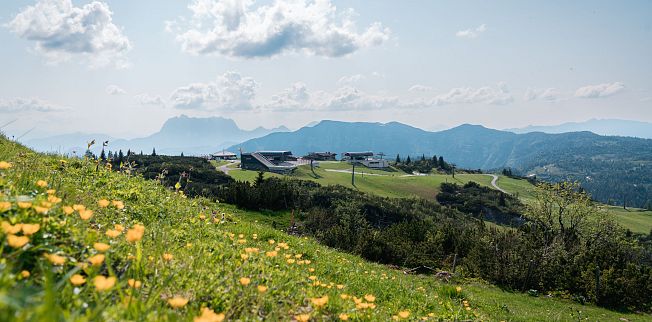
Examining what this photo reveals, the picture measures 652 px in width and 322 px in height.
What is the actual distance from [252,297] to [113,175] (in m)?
8.00

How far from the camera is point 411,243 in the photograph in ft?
79.8

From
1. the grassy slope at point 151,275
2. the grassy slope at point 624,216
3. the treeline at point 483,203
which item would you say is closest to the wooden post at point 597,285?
the grassy slope at point 151,275

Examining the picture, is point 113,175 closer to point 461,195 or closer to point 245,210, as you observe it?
point 245,210

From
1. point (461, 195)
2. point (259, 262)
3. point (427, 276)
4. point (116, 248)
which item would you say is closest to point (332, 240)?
point (427, 276)

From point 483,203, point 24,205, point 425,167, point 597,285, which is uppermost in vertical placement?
point 24,205

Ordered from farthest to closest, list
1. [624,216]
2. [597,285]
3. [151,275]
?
1. [624,216]
2. [597,285]
3. [151,275]

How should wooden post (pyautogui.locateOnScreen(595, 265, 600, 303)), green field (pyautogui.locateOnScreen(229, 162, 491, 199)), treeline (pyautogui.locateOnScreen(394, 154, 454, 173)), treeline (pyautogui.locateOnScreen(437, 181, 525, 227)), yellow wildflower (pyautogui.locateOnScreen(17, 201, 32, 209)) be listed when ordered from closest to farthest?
1. yellow wildflower (pyautogui.locateOnScreen(17, 201, 32, 209))
2. wooden post (pyautogui.locateOnScreen(595, 265, 600, 303))
3. treeline (pyautogui.locateOnScreen(437, 181, 525, 227))
4. green field (pyautogui.locateOnScreen(229, 162, 491, 199))
5. treeline (pyautogui.locateOnScreen(394, 154, 454, 173))

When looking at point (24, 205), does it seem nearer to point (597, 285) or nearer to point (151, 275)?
point (151, 275)

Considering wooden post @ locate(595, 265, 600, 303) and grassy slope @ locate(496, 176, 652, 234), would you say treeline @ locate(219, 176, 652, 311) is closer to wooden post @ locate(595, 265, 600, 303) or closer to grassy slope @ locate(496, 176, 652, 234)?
wooden post @ locate(595, 265, 600, 303)

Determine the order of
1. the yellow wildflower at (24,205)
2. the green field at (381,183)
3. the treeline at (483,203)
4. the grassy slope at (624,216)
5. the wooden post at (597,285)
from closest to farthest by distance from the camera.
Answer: the yellow wildflower at (24,205) < the wooden post at (597,285) < the treeline at (483,203) < the green field at (381,183) < the grassy slope at (624,216)

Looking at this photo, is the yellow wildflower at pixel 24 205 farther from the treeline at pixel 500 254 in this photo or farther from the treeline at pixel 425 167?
the treeline at pixel 425 167

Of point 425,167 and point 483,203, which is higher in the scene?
point 425,167

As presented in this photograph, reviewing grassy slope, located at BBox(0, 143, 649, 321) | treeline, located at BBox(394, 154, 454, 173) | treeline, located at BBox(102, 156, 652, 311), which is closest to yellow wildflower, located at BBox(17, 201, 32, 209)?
grassy slope, located at BBox(0, 143, 649, 321)

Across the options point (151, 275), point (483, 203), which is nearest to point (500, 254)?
point (151, 275)
